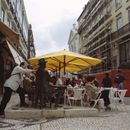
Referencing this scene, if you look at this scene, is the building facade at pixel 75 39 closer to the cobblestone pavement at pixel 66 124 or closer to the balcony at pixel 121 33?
the balcony at pixel 121 33

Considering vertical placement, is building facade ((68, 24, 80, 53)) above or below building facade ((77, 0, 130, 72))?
above

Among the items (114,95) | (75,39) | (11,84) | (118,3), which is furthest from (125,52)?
(75,39)

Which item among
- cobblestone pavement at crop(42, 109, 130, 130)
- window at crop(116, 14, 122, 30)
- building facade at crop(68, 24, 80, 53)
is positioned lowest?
cobblestone pavement at crop(42, 109, 130, 130)

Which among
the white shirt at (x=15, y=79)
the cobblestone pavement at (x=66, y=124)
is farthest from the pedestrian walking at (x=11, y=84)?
the cobblestone pavement at (x=66, y=124)

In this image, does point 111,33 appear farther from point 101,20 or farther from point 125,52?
point 101,20

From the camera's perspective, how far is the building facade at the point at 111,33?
3647cm

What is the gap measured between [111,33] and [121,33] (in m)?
4.58

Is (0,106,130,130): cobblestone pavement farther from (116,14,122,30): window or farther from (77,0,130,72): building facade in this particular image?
(116,14,122,30): window

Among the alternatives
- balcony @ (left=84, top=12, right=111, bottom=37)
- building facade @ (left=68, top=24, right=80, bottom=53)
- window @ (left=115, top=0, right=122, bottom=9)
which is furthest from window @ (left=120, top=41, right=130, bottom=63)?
building facade @ (left=68, top=24, right=80, bottom=53)

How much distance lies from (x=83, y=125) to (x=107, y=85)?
680 centimetres

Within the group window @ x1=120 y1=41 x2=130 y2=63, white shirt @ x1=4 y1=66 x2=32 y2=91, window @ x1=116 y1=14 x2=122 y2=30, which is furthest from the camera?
window @ x1=116 y1=14 x2=122 y2=30

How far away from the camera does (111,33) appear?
41.8 m

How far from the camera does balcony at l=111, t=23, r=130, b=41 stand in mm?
35169

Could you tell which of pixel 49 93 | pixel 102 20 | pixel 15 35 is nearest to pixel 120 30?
pixel 102 20
